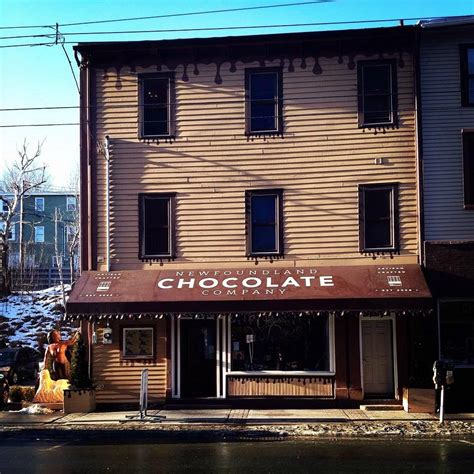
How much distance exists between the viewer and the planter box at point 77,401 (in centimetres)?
1633

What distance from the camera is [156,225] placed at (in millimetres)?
17391

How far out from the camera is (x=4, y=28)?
15406 millimetres

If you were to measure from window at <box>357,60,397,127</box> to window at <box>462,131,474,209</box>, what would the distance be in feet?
6.30

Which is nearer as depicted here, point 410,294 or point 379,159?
point 410,294

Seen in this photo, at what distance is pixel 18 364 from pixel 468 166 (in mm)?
15697

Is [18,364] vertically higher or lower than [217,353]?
lower

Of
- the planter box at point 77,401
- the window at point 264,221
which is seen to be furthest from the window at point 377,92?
the planter box at point 77,401

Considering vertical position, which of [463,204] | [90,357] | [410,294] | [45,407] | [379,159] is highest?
[379,159]

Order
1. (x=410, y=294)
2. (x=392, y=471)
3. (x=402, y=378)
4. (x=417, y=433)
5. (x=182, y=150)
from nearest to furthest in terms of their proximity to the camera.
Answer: (x=392, y=471) → (x=417, y=433) → (x=410, y=294) → (x=402, y=378) → (x=182, y=150)

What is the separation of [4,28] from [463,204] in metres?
11.9

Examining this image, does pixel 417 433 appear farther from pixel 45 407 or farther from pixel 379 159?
pixel 45 407

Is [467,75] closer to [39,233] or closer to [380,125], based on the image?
[380,125]

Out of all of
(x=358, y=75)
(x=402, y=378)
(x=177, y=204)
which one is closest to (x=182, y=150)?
(x=177, y=204)

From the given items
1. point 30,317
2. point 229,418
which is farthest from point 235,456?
point 30,317
